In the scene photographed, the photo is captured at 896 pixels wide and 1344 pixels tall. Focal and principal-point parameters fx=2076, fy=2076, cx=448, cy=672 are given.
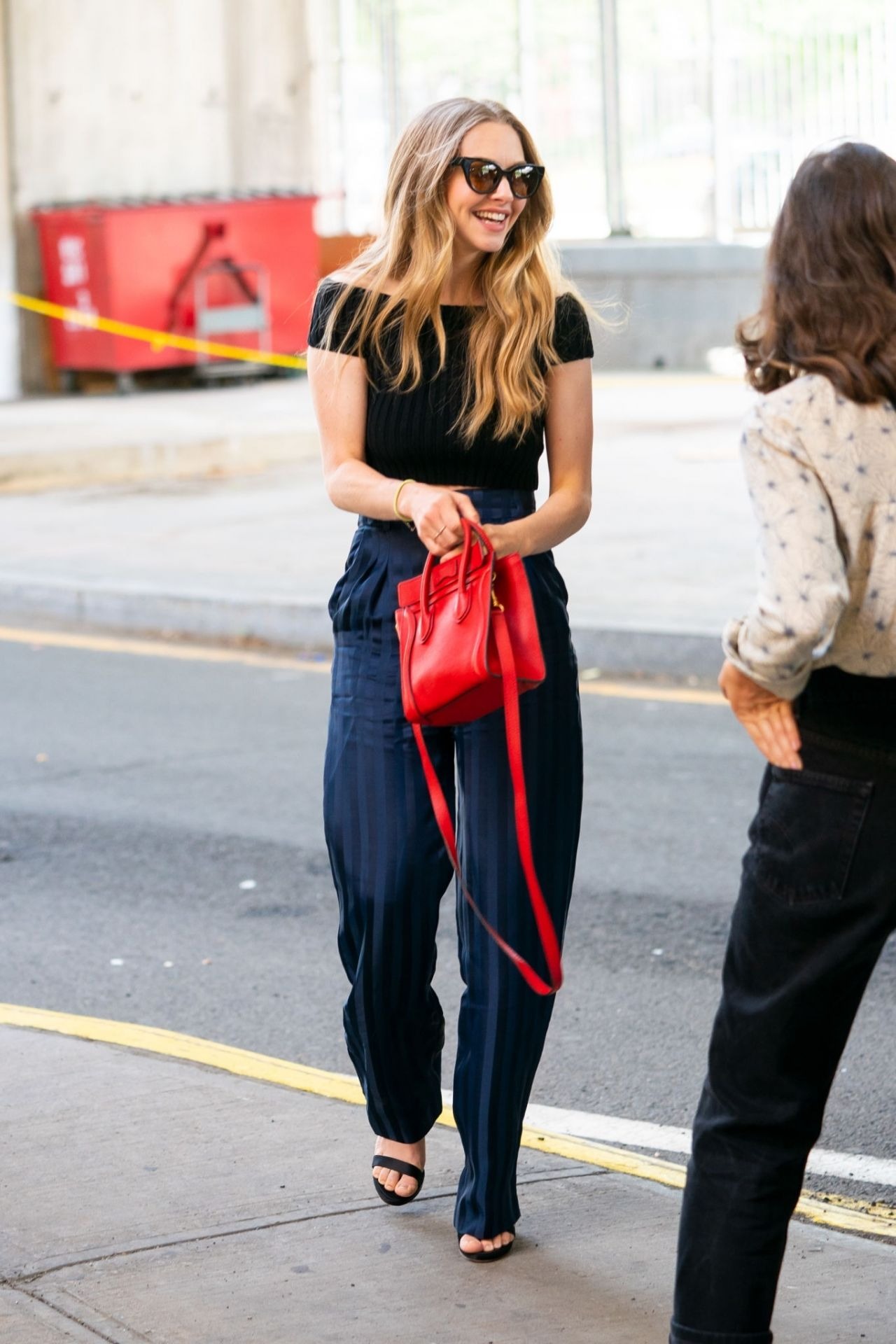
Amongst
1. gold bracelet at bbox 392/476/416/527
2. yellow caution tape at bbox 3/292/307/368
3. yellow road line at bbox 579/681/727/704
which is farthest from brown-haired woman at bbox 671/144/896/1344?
yellow caution tape at bbox 3/292/307/368

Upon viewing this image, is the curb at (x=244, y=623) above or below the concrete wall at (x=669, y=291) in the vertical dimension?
below

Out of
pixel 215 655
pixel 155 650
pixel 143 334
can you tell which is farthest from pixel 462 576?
pixel 143 334

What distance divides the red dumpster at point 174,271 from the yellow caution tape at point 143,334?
0.05 m

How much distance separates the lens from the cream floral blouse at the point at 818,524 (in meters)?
2.56

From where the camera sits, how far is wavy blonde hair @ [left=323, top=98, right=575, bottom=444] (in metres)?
3.45

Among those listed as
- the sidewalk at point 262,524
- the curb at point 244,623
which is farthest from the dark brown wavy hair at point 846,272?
the sidewalk at point 262,524

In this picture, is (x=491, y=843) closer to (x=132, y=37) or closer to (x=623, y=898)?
(x=623, y=898)

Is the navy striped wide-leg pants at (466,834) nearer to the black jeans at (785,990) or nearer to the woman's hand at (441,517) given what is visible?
the woman's hand at (441,517)

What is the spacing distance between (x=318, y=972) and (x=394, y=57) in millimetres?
21292

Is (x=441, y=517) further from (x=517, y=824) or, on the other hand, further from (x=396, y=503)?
(x=517, y=824)

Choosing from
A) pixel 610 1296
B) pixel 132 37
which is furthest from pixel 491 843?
pixel 132 37

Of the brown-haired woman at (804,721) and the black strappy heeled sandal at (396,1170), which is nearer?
the brown-haired woman at (804,721)

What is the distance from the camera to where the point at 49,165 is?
20.1 metres

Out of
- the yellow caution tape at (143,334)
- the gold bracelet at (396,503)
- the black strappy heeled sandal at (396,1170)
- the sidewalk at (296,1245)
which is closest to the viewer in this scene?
the sidewalk at (296,1245)
